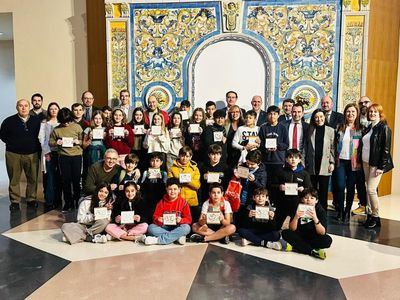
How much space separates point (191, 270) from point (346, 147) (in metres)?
Answer: 2.48

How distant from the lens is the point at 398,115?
20.9ft

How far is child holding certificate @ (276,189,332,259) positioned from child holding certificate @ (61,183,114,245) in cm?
174

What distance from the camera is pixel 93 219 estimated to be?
403cm

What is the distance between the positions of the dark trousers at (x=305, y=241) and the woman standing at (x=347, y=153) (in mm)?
1276

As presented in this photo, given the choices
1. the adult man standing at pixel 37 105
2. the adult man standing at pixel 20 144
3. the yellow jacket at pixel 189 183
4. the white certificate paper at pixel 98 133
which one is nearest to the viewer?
the yellow jacket at pixel 189 183

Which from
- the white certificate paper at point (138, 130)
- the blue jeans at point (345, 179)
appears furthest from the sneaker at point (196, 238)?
the blue jeans at point (345, 179)

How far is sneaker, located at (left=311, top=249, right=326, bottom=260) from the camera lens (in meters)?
3.55

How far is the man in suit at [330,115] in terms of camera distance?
4.91 m

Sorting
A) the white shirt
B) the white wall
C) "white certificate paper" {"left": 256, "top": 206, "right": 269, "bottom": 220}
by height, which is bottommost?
"white certificate paper" {"left": 256, "top": 206, "right": 269, "bottom": 220}

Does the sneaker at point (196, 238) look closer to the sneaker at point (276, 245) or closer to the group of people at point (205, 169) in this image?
the group of people at point (205, 169)

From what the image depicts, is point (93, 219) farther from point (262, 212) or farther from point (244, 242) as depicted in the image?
point (262, 212)

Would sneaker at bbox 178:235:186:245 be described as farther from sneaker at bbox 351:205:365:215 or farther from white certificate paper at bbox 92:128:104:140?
sneaker at bbox 351:205:365:215

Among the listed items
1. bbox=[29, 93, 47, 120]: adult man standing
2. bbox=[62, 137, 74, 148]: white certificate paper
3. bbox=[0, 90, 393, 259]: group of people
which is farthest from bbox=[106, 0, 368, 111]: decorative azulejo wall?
bbox=[62, 137, 74, 148]: white certificate paper

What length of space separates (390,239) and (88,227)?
3.08 metres
